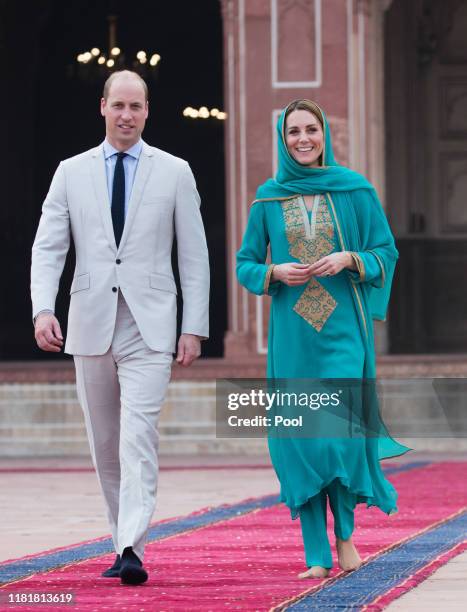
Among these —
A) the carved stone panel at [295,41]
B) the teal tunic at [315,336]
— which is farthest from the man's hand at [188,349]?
the carved stone panel at [295,41]

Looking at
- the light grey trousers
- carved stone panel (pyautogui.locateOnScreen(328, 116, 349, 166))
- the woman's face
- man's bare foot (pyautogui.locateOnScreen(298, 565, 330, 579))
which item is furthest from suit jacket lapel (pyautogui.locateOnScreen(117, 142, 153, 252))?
carved stone panel (pyautogui.locateOnScreen(328, 116, 349, 166))

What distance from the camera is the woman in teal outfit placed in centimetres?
594

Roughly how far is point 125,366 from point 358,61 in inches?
355

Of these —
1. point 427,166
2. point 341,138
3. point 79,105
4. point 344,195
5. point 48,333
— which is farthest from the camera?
point 79,105

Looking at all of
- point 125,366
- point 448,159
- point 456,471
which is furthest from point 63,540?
point 448,159

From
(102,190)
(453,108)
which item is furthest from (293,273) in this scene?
(453,108)

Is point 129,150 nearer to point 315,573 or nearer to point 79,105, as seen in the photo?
point 315,573

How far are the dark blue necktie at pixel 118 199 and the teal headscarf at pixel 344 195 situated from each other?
0.51 metres

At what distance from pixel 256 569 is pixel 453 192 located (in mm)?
12558

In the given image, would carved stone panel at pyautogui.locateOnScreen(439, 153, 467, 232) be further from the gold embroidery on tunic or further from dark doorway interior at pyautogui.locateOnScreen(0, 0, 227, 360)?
the gold embroidery on tunic

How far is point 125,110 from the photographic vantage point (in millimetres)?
5988

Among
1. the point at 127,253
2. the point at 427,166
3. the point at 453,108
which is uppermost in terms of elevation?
the point at 453,108

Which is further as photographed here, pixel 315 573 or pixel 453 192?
pixel 453 192

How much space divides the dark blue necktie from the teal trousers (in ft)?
3.69
